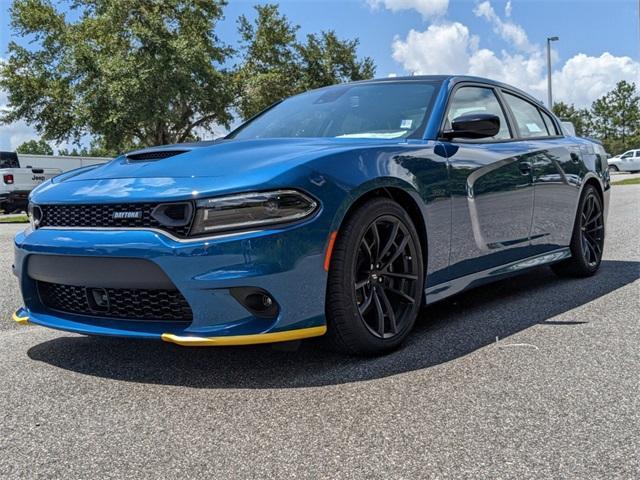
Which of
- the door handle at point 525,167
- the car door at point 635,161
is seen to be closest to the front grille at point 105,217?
the door handle at point 525,167

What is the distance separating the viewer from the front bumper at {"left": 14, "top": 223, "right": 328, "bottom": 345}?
2.48 metres

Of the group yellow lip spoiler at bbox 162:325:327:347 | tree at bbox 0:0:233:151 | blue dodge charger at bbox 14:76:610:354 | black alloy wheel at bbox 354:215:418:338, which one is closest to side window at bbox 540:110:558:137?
blue dodge charger at bbox 14:76:610:354

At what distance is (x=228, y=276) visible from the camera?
2484 mm

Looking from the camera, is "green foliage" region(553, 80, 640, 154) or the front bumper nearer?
the front bumper

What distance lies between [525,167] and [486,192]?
24.4 inches

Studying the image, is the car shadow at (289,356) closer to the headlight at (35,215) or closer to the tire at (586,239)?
the headlight at (35,215)

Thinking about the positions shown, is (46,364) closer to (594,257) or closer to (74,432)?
(74,432)

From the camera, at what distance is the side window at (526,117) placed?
450 centimetres

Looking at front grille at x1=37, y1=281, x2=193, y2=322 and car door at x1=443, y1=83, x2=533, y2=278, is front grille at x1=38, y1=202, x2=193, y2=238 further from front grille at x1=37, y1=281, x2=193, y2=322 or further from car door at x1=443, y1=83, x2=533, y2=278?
car door at x1=443, y1=83, x2=533, y2=278

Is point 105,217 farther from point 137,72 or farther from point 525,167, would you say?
point 137,72

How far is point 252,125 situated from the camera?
4.23m

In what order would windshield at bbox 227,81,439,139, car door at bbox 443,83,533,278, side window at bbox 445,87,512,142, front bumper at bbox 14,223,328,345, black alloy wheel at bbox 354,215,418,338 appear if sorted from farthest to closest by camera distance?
side window at bbox 445,87,512,142, windshield at bbox 227,81,439,139, car door at bbox 443,83,533,278, black alloy wheel at bbox 354,215,418,338, front bumper at bbox 14,223,328,345

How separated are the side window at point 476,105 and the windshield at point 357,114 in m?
0.16

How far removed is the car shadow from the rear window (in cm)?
1942
